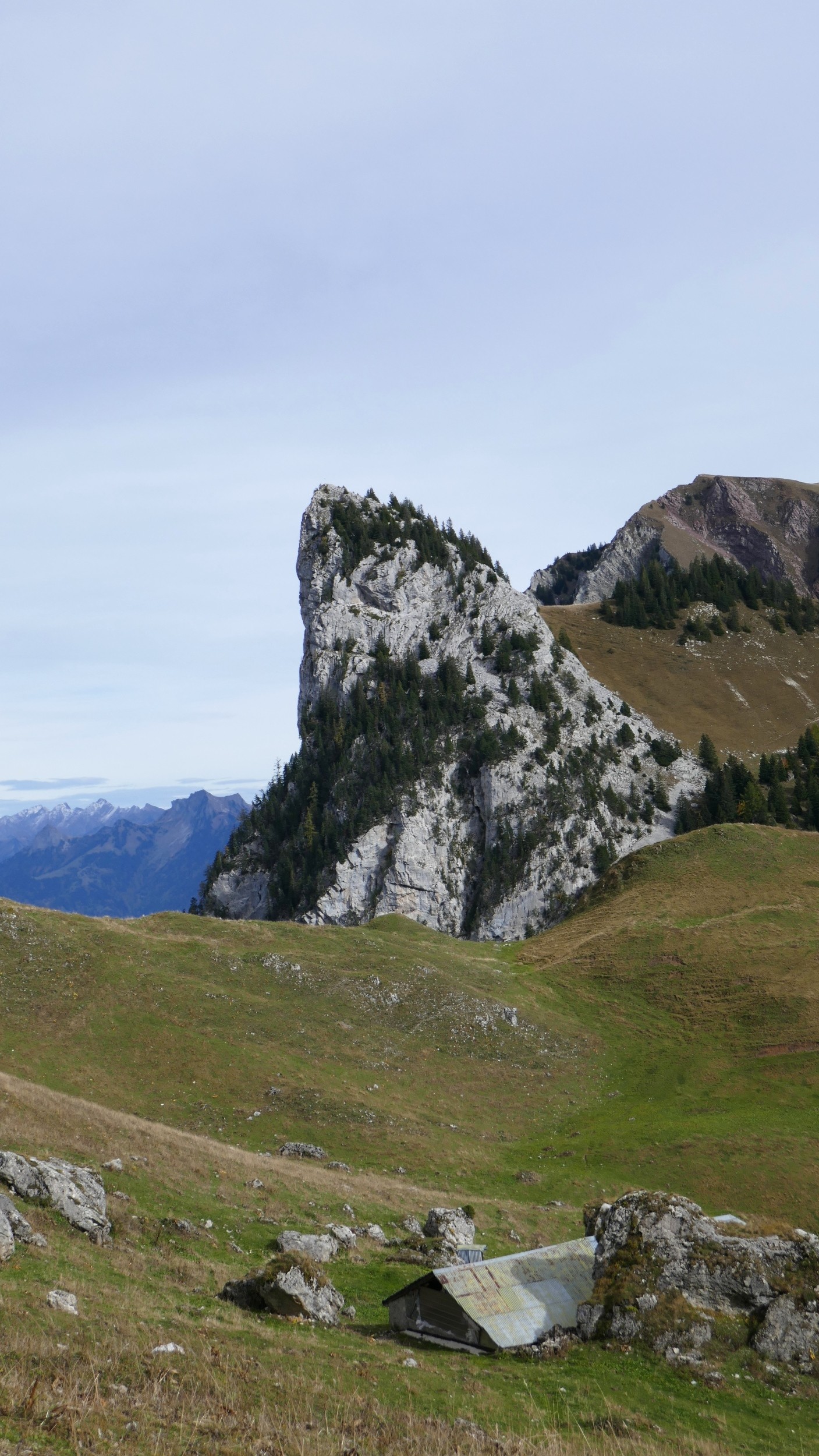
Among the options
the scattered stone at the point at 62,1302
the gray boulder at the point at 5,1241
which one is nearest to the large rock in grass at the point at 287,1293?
the scattered stone at the point at 62,1302

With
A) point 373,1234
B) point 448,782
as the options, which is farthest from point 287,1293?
point 448,782

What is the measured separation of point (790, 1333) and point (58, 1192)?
75.8ft

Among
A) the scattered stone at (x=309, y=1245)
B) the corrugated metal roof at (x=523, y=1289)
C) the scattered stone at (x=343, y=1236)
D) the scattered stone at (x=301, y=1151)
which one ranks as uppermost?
the corrugated metal roof at (x=523, y=1289)

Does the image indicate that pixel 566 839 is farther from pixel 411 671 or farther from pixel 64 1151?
pixel 64 1151

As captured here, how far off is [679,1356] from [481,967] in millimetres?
61523

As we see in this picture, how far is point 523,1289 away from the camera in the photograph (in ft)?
95.9

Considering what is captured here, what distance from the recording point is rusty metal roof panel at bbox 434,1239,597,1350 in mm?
27312

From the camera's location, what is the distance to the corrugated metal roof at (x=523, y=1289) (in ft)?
89.6

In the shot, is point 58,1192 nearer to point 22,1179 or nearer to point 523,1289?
point 22,1179

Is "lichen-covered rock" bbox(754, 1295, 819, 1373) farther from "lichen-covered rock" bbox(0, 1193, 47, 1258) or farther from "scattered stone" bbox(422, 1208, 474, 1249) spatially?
"lichen-covered rock" bbox(0, 1193, 47, 1258)

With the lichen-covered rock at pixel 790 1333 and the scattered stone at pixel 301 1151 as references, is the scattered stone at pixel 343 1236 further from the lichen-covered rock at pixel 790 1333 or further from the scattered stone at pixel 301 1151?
the lichen-covered rock at pixel 790 1333

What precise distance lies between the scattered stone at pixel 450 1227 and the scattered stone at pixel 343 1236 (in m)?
4.12

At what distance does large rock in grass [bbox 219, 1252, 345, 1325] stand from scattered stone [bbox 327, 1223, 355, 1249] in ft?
25.3

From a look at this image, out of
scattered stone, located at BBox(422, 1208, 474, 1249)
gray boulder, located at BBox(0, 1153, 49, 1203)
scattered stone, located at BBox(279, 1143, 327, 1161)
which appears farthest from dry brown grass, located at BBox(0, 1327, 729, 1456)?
scattered stone, located at BBox(279, 1143, 327, 1161)
